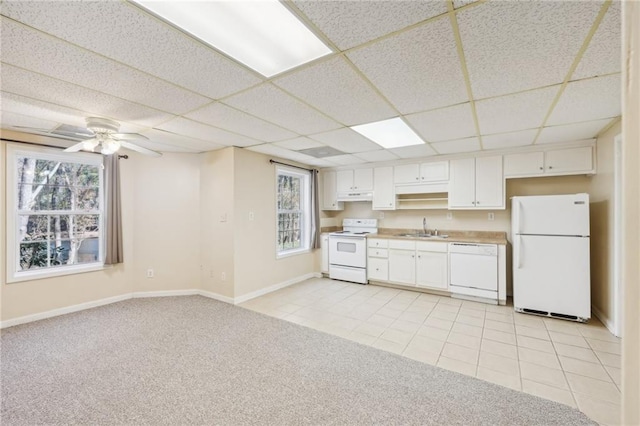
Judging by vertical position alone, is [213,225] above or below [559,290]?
above

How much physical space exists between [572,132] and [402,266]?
278cm

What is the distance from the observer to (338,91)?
7.44 ft

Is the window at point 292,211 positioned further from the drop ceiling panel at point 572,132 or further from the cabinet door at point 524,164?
the drop ceiling panel at point 572,132

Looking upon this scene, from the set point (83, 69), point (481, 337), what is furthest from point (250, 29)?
point (481, 337)

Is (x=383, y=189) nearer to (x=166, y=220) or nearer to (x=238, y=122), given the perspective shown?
(x=238, y=122)

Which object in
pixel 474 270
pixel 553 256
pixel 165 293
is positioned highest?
pixel 553 256

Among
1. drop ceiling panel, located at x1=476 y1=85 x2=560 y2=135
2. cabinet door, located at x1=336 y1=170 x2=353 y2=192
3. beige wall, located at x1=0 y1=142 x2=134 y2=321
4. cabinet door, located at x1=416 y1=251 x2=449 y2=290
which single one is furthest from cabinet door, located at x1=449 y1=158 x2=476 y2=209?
beige wall, located at x1=0 y1=142 x2=134 y2=321

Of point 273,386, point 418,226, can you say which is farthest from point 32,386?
point 418,226

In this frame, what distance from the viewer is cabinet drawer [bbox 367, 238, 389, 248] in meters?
4.94

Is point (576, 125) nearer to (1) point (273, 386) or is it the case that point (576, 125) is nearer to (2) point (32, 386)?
(1) point (273, 386)

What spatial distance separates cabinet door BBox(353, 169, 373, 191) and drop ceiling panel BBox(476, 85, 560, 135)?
227 cm

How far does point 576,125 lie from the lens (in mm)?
3080

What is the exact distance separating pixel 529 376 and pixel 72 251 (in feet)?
17.2

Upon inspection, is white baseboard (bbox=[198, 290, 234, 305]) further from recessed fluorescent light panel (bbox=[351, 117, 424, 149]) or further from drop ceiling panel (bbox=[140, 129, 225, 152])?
recessed fluorescent light panel (bbox=[351, 117, 424, 149])
